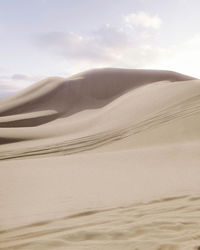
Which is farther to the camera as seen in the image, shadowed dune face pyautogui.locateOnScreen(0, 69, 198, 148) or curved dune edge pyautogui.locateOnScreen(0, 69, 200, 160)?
shadowed dune face pyautogui.locateOnScreen(0, 69, 198, 148)

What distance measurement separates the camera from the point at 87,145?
771 cm

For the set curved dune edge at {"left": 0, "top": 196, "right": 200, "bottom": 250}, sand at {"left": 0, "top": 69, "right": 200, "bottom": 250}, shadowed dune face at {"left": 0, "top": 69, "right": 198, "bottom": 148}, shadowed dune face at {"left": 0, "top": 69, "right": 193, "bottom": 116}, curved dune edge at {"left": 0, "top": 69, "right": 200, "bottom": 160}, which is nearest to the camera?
curved dune edge at {"left": 0, "top": 196, "right": 200, "bottom": 250}

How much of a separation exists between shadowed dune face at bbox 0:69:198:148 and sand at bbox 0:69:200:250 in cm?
650

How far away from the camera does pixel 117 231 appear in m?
2.29

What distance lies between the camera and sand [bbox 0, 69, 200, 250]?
7.30 ft

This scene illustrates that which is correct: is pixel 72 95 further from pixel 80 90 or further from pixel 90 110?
pixel 90 110

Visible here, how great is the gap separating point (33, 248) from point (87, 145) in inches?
224

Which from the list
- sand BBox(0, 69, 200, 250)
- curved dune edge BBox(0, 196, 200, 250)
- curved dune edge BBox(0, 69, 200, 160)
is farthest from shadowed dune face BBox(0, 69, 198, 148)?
curved dune edge BBox(0, 196, 200, 250)

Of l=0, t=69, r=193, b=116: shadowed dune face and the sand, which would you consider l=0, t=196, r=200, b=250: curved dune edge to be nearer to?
the sand

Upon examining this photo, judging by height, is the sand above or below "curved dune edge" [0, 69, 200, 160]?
below

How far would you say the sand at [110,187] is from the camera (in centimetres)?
223

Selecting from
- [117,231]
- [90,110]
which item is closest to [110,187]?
[117,231]

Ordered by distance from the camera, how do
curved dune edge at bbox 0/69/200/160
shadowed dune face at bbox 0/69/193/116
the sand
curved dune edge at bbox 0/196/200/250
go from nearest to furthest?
1. curved dune edge at bbox 0/196/200/250
2. the sand
3. curved dune edge at bbox 0/69/200/160
4. shadowed dune face at bbox 0/69/193/116

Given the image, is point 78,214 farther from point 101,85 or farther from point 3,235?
point 101,85
